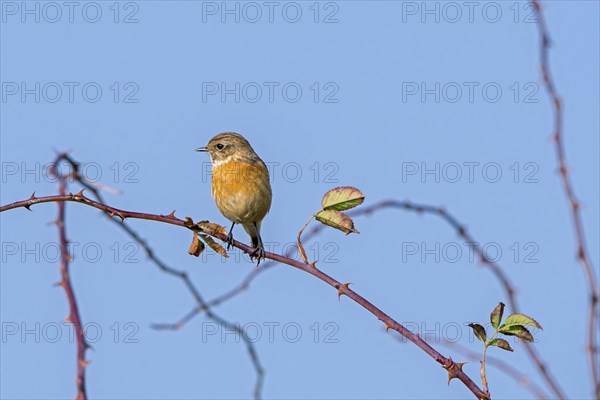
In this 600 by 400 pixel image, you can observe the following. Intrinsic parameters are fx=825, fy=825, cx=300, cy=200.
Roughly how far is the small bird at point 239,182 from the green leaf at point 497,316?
4.03 meters

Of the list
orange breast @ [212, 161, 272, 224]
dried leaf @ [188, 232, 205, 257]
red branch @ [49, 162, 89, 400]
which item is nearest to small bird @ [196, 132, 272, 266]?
orange breast @ [212, 161, 272, 224]

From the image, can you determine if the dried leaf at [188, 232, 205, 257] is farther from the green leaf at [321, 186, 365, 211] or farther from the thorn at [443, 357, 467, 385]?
the thorn at [443, 357, 467, 385]

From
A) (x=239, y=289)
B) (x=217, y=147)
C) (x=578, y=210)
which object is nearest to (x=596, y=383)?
(x=578, y=210)

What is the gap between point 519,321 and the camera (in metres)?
2.62

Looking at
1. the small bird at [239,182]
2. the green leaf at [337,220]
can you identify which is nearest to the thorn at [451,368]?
the green leaf at [337,220]

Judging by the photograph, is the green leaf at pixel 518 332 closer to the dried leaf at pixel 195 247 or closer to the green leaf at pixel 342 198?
the green leaf at pixel 342 198

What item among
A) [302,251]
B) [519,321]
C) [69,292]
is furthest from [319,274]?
[69,292]

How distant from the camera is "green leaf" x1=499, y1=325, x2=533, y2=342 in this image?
2.57 metres

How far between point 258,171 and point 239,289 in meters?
3.27

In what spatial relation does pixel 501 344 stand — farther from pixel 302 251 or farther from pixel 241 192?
pixel 241 192

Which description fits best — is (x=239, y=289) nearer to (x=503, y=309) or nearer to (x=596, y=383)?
(x=503, y=309)

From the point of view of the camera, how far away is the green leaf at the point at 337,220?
2895 mm

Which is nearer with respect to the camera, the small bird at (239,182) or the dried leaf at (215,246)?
the dried leaf at (215,246)

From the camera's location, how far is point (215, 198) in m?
7.10
